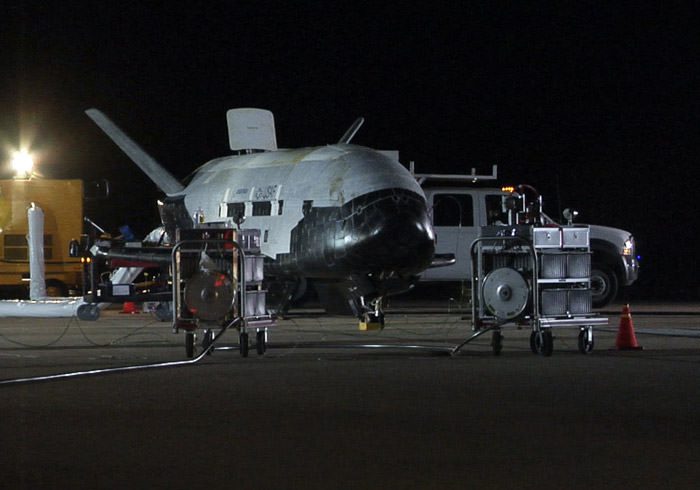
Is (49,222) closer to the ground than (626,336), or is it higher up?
higher up

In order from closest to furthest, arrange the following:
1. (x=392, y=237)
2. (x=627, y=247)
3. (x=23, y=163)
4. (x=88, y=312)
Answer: (x=392, y=237) < (x=88, y=312) < (x=627, y=247) < (x=23, y=163)

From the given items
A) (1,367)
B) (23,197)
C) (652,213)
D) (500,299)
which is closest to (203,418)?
(1,367)

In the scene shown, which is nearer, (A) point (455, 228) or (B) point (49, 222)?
(A) point (455, 228)

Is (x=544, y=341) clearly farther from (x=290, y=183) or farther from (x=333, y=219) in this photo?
(x=290, y=183)

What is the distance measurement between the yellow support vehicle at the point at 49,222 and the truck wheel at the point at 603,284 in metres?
12.1

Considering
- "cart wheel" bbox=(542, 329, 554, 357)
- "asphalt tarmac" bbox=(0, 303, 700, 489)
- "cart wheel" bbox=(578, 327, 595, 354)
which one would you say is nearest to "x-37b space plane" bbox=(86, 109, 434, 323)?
"asphalt tarmac" bbox=(0, 303, 700, 489)

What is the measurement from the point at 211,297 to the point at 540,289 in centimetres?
383

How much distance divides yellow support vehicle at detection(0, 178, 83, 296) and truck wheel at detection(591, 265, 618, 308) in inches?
476

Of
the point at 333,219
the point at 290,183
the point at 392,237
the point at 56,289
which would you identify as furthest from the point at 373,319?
the point at 56,289

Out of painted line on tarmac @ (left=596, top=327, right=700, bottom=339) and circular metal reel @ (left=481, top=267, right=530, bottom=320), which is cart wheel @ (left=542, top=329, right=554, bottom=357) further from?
painted line on tarmac @ (left=596, top=327, right=700, bottom=339)

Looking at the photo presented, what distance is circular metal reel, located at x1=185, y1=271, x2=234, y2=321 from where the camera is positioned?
51.5ft

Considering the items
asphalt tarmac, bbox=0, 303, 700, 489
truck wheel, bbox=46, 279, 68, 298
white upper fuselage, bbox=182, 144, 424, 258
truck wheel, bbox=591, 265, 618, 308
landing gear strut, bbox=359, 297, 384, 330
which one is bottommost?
asphalt tarmac, bbox=0, 303, 700, 489

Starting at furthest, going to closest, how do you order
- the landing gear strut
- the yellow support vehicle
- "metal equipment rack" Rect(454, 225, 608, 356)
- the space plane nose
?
the yellow support vehicle
the landing gear strut
the space plane nose
"metal equipment rack" Rect(454, 225, 608, 356)

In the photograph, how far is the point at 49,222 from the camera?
3189 centimetres
